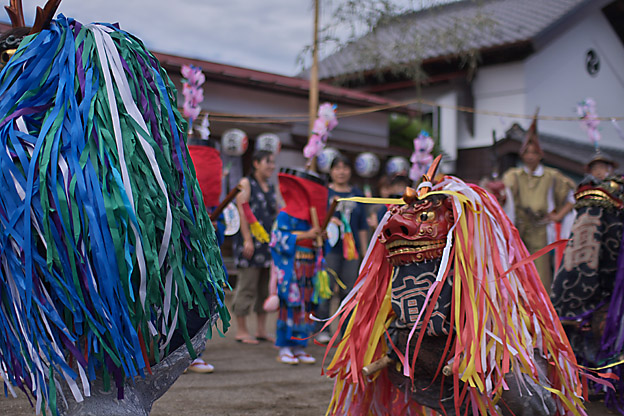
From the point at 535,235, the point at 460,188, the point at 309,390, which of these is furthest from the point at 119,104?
the point at 535,235

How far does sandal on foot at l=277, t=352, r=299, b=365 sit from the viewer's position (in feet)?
15.4

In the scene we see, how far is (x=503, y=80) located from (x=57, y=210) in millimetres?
12216

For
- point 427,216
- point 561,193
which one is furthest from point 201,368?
point 561,193

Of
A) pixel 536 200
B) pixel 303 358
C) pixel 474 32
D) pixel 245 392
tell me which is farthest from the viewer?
pixel 474 32

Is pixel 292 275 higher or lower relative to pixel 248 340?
higher

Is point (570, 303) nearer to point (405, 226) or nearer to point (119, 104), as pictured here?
point (405, 226)

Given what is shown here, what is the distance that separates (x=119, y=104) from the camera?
1.66m

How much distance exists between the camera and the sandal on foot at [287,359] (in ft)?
15.4

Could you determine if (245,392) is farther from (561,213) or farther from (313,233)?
(561,213)

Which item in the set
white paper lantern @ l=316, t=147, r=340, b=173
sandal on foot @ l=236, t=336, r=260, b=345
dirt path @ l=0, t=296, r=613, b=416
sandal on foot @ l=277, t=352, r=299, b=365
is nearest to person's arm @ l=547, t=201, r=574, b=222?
dirt path @ l=0, t=296, r=613, b=416

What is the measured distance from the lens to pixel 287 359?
4.72 m

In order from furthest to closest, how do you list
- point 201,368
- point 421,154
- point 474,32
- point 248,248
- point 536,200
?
point 474,32 < point 536,200 < point 421,154 < point 248,248 < point 201,368

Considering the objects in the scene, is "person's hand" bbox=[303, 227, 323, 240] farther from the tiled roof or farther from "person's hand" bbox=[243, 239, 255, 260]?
the tiled roof

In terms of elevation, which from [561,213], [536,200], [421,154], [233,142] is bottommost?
[561,213]
